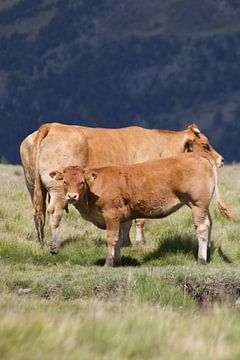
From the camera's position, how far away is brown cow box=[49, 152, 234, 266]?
597 inches

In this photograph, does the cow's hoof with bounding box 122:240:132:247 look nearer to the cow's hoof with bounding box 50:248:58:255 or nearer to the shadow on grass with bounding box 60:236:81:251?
the shadow on grass with bounding box 60:236:81:251

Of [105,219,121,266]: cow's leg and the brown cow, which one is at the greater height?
the brown cow

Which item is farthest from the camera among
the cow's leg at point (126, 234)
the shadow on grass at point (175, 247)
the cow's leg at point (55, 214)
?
the cow's leg at point (126, 234)

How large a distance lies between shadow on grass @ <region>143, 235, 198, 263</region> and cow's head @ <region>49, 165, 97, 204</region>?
144 cm

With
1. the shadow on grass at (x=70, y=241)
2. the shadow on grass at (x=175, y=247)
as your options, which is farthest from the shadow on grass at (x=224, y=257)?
the shadow on grass at (x=70, y=241)

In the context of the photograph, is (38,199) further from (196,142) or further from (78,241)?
(196,142)

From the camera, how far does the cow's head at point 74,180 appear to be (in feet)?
48.8

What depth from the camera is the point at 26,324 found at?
27.6 feet

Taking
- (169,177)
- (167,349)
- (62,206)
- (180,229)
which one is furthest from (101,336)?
(180,229)

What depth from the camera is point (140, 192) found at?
50.2 feet

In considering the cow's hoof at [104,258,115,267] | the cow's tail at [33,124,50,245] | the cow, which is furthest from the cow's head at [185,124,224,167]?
the cow's hoof at [104,258,115,267]

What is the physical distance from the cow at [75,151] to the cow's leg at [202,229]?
1.34m

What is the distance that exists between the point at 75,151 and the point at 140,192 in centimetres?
197

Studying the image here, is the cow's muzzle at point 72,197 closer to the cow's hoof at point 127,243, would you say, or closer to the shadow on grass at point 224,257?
the cow's hoof at point 127,243
